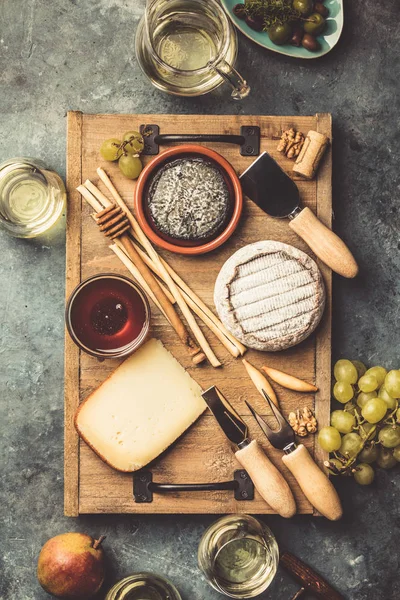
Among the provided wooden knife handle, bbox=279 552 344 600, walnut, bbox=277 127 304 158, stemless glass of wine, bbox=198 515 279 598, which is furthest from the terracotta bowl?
wooden knife handle, bbox=279 552 344 600

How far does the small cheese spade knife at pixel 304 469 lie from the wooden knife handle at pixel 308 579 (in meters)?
0.16

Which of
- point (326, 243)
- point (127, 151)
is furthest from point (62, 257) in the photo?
point (326, 243)

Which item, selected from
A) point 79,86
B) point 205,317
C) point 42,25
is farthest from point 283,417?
point 42,25

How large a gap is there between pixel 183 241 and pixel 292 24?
569 mm

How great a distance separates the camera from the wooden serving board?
1.49m

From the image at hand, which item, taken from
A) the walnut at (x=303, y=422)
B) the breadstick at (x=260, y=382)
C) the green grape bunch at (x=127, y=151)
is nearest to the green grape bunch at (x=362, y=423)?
the walnut at (x=303, y=422)

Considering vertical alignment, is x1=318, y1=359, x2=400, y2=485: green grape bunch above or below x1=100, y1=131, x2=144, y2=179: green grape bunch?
below

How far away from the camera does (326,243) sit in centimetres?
146

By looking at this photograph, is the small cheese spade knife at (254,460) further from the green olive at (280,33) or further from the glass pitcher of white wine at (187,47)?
the green olive at (280,33)

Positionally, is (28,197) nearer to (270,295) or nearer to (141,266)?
(141,266)

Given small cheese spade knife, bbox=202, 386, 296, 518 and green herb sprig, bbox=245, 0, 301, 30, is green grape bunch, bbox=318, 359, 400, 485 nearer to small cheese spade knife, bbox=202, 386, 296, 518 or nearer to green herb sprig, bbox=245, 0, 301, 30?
small cheese spade knife, bbox=202, 386, 296, 518

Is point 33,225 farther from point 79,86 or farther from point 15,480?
point 15,480

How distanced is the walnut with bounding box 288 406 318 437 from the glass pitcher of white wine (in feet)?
2.32

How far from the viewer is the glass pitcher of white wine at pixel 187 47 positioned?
1.42 meters
